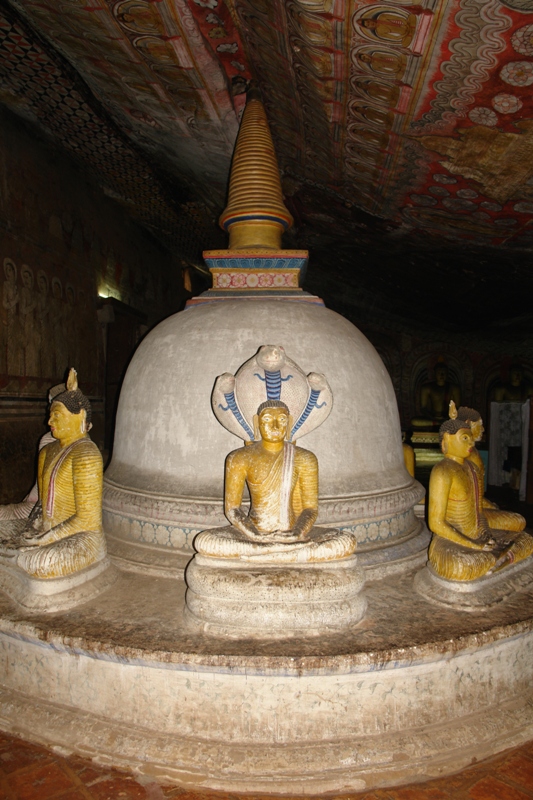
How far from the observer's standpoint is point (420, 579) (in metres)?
3.42

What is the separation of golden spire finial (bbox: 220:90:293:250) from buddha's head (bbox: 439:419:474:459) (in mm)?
2352

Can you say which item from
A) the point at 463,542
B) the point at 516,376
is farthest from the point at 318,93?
the point at 516,376

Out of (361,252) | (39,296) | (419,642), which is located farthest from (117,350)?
(419,642)

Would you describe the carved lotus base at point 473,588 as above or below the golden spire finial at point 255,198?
below

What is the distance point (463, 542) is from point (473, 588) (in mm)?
285

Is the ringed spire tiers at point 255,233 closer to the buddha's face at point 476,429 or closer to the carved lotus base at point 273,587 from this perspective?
the buddha's face at point 476,429

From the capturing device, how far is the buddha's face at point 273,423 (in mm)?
3113

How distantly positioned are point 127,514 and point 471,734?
261cm

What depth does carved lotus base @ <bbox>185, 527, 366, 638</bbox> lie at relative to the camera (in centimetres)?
281

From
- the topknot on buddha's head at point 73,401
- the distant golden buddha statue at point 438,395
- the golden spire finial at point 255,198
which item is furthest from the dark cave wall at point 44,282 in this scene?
the distant golden buddha statue at point 438,395

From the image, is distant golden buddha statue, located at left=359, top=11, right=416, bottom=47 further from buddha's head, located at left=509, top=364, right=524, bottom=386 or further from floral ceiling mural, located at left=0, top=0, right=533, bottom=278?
buddha's head, located at left=509, top=364, right=524, bottom=386

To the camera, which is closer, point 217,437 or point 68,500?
point 68,500

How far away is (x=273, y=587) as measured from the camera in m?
2.82

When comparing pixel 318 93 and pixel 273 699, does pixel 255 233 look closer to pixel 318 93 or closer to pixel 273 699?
pixel 318 93
